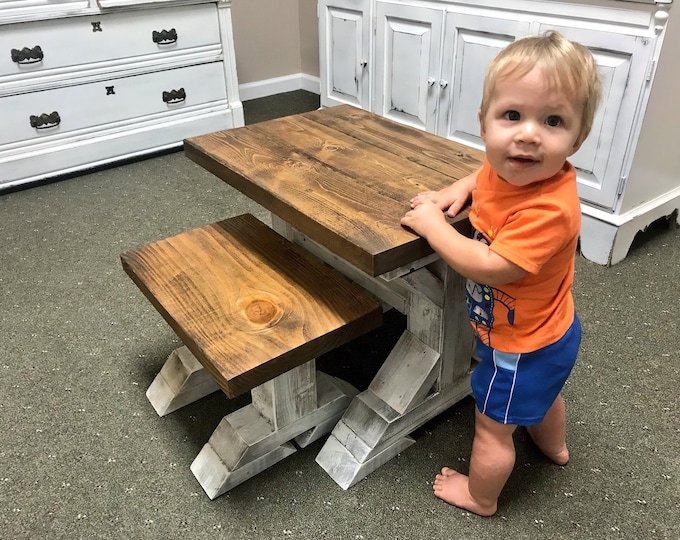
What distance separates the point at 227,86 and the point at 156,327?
1634 millimetres

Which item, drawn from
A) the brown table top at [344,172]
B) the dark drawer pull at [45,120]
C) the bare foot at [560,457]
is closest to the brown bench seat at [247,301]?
the brown table top at [344,172]

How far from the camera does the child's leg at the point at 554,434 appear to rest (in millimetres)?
1150

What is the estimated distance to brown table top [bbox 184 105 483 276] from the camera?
0.98m

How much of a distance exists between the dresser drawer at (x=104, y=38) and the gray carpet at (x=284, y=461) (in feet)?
2.92

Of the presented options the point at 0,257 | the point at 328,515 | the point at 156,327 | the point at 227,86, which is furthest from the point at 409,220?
the point at 227,86

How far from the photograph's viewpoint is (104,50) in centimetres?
248

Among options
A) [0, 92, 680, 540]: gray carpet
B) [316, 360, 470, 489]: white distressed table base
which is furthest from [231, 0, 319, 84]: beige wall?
[316, 360, 470, 489]: white distressed table base

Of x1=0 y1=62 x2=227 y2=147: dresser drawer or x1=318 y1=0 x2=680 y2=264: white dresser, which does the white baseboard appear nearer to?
x1=0 y1=62 x2=227 y2=147: dresser drawer

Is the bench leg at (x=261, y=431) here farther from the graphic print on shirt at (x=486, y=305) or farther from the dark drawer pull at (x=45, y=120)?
the dark drawer pull at (x=45, y=120)

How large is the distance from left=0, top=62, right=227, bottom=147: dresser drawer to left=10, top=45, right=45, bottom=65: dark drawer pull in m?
0.13

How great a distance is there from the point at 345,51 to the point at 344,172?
5.50 feet

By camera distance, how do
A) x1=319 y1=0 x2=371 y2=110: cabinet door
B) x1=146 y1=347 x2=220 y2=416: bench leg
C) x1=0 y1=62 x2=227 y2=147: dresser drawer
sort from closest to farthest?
x1=146 y1=347 x2=220 y2=416: bench leg → x1=0 y1=62 x2=227 y2=147: dresser drawer → x1=319 y1=0 x2=371 y2=110: cabinet door

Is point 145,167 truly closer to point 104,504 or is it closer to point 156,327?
point 156,327

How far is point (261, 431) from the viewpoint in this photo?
1.16m
